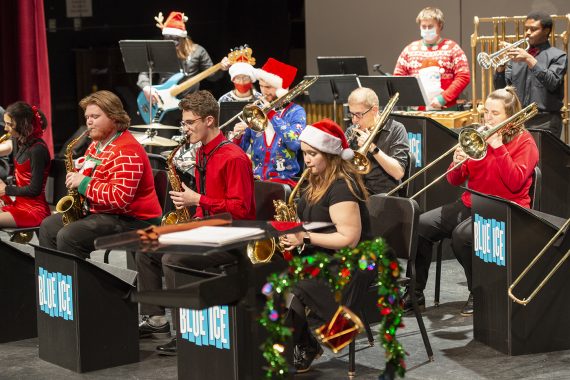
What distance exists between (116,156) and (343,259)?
248 centimetres

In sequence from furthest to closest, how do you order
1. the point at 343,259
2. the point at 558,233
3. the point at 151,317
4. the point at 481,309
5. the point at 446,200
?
the point at 446,200 → the point at 151,317 → the point at 481,309 → the point at 558,233 → the point at 343,259

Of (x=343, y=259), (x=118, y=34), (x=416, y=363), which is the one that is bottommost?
(x=416, y=363)

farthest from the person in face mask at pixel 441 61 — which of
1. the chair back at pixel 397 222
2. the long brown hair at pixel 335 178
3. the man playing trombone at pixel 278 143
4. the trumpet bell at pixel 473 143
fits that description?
the long brown hair at pixel 335 178

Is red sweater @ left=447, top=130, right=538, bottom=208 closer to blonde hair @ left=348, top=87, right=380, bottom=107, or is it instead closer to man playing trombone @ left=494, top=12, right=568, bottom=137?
blonde hair @ left=348, top=87, right=380, bottom=107

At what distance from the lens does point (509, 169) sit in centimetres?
552

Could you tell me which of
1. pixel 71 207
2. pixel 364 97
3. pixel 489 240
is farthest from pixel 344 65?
pixel 489 240

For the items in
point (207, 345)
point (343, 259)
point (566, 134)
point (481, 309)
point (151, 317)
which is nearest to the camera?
point (343, 259)

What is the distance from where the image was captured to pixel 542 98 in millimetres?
7566

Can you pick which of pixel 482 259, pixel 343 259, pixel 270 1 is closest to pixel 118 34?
pixel 270 1

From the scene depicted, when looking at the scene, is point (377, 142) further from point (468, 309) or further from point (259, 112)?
point (468, 309)

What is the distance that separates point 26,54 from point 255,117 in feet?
13.4

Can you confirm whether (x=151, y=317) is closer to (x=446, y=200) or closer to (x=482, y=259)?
(x=482, y=259)

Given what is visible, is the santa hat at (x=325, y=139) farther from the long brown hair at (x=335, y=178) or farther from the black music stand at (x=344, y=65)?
the black music stand at (x=344, y=65)

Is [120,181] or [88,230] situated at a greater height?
[120,181]
